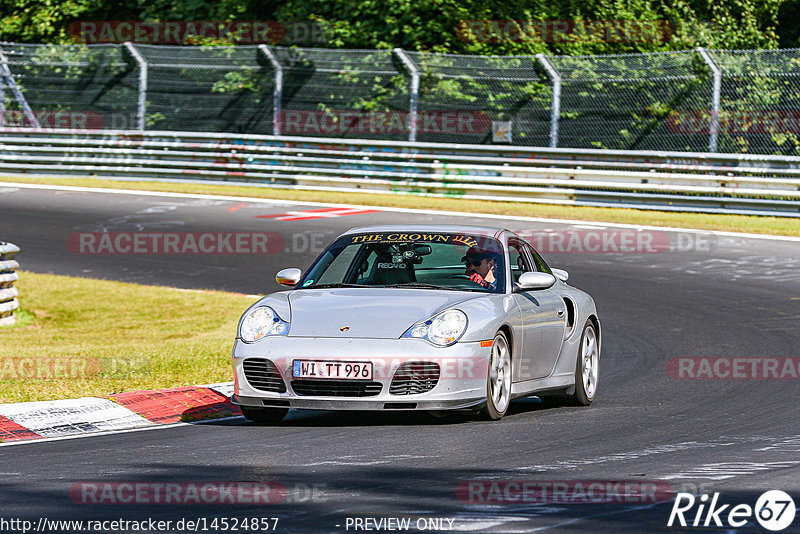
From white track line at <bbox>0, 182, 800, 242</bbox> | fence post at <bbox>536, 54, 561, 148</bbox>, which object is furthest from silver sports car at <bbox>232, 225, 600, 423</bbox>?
fence post at <bbox>536, 54, 561, 148</bbox>

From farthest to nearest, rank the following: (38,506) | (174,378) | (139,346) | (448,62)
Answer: (448,62) → (139,346) → (174,378) → (38,506)

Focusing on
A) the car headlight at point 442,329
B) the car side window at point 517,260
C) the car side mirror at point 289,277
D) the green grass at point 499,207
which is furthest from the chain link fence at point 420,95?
the car headlight at point 442,329

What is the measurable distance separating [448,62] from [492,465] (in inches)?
770

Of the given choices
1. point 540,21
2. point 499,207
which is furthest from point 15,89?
point 499,207

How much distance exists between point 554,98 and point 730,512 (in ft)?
62.2

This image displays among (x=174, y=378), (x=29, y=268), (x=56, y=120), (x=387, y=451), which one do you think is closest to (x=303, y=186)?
(x=56, y=120)

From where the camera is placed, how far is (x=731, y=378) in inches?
404

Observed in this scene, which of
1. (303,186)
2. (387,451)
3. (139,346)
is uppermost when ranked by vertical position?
(387,451)

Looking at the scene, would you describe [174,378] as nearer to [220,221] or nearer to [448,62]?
[220,221]

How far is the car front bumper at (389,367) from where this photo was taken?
7.69m

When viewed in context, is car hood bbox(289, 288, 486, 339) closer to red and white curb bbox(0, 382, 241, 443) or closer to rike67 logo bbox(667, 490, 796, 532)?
red and white curb bbox(0, 382, 241, 443)

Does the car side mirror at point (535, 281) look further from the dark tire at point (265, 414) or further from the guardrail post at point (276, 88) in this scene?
the guardrail post at point (276, 88)

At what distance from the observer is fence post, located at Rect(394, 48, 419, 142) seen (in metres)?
24.9

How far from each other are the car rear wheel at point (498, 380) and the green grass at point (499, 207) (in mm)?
12302
